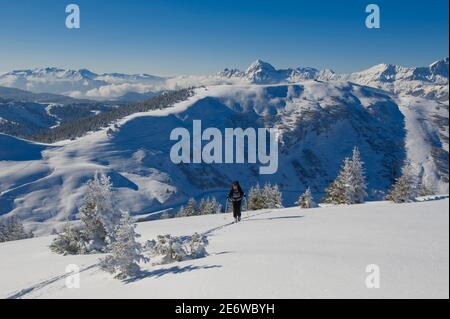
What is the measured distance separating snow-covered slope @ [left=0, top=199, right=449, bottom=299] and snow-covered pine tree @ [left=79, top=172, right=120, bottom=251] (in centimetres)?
189

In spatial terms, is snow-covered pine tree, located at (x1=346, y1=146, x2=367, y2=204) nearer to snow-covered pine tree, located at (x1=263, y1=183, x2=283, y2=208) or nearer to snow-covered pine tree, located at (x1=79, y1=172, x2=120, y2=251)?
snow-covered pine tree, located at (x1=263, y1=183, x2=283, y2=208)

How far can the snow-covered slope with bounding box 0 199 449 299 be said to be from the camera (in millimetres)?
7523

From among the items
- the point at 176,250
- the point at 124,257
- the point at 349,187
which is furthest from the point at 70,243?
the point at 349,187

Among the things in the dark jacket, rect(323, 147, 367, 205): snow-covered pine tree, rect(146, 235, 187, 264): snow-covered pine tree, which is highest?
the dark jacket

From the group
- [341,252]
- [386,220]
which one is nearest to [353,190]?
[386,220]

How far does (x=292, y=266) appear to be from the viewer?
29.3 ft

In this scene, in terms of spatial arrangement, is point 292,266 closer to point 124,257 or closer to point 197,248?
point 197,248

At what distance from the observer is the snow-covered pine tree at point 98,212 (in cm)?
1694

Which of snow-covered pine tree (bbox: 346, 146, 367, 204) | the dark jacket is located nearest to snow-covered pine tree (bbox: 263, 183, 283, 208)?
snow-covered pine tree (bbox: 346, 146, 367, 204)

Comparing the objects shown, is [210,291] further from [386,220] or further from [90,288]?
[386,220]

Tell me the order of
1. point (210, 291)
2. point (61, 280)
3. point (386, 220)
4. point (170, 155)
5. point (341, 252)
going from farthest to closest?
point (170, 155) < point (386, 220) < point (61, 280) < point (341, 252) < point (210, 291)

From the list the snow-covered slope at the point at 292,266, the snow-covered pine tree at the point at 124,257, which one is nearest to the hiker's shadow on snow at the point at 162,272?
the snow-covered slope at the point at 292,266

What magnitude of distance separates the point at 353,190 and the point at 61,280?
26326 mm
